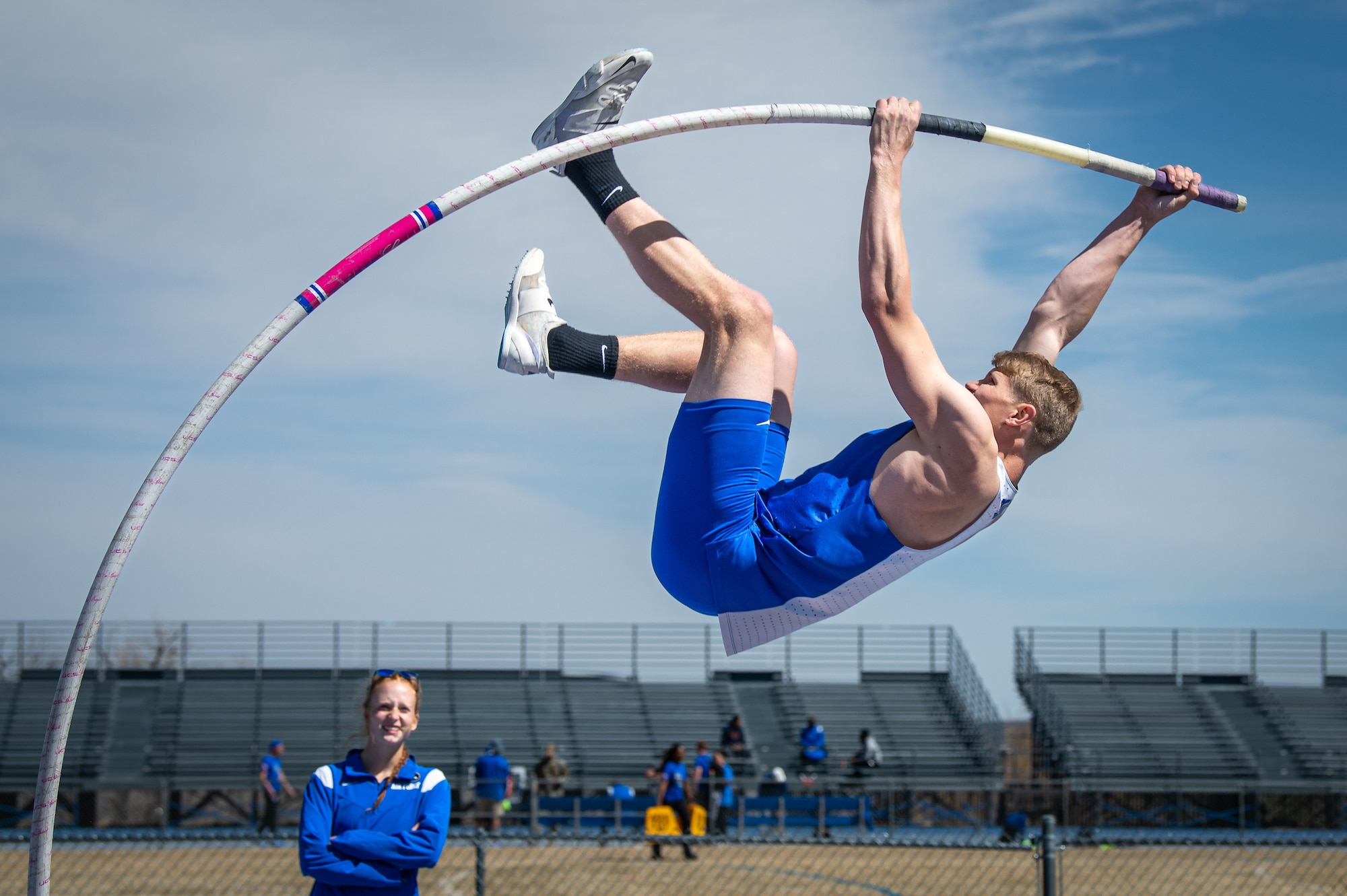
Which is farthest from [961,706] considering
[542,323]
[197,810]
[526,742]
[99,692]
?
[542,323]

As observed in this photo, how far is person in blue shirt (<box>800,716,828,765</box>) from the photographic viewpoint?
20719 millimetres

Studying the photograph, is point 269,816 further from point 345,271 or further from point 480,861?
point 345,271

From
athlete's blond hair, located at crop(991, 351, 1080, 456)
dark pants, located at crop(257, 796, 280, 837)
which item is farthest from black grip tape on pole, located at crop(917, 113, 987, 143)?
dark pants, located at crop(257, 796, 280, 837)

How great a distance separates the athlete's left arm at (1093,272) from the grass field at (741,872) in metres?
7.81

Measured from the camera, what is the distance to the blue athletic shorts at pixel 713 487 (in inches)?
162

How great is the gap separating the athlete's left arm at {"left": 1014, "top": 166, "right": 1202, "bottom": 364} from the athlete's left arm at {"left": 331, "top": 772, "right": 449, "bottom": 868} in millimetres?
2756

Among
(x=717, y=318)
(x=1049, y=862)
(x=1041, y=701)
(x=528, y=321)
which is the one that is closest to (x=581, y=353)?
(x=528, y=321)

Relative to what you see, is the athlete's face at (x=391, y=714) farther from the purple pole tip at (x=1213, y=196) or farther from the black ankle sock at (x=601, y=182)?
the purple pole tip at (x=1213, y=196)

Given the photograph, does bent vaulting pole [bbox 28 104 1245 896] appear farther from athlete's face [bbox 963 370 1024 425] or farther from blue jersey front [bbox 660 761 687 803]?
blue jersey front [bbox 660 761 687 803]

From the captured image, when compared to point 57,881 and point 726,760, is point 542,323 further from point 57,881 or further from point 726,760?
point 726,760

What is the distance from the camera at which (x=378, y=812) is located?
4676 mm

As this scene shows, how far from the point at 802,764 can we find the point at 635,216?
17.7 metres

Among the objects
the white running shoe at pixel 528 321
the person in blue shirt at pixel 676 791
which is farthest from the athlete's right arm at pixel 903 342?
the person in blue shirt at pixel 676 791

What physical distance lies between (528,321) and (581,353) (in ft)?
0.80
